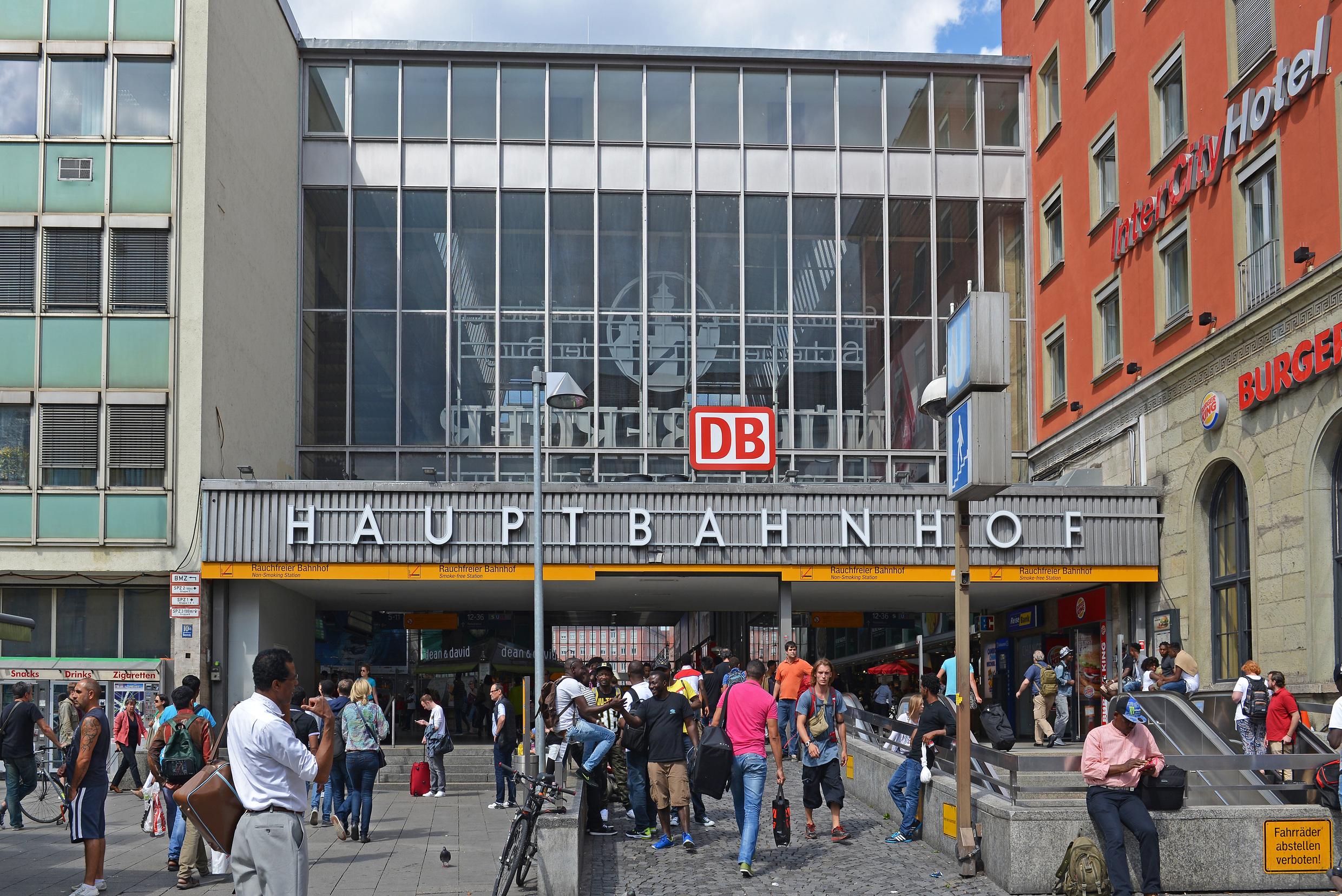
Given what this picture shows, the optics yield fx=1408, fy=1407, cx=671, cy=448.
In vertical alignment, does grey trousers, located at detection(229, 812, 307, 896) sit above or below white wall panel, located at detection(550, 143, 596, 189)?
below

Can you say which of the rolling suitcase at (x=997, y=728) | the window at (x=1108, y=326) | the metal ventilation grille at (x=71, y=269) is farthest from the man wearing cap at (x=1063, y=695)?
the metal ventilation grille at (x=71, y=269)

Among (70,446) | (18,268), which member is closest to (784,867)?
(70,446)

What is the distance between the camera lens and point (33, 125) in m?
25.7

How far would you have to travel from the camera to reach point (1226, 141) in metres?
22.4

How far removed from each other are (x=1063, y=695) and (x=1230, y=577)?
12.3 feet

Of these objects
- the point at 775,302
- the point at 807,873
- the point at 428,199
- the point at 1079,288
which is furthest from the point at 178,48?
the point at 807,873

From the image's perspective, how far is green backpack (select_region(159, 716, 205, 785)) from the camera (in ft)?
41.6

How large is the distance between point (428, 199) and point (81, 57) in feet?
28.5

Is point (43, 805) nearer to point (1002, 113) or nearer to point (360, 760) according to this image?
point (360, 760)

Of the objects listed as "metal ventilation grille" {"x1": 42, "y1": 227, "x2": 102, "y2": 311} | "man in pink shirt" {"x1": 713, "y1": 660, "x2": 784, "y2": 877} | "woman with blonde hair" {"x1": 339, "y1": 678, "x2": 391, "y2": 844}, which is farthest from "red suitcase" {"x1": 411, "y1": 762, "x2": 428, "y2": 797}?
"metal ventilation grille" {"x1": 42, "y1": 227, "x2": 102, "y2": 311}

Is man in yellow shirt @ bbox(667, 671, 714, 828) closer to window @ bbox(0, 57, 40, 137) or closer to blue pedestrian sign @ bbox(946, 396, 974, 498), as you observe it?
blue pedestrian sign @ bbox(946, 396, 974, 498)

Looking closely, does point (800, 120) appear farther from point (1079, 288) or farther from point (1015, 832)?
point (1015, 832)

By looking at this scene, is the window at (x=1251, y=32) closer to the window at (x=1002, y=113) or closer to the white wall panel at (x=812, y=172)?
the window at (x=1002, y=113)

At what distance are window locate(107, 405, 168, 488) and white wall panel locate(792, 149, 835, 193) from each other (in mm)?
15476
